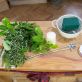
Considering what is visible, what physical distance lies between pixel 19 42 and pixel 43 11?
118cm

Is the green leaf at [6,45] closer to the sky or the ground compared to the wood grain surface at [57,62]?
closer to the sky

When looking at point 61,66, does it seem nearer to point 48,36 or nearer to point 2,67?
point 48,36

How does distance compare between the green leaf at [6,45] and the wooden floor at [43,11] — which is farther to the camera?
the wooden floor at [43,11]

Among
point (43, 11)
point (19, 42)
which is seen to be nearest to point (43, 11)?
point (43, 11)

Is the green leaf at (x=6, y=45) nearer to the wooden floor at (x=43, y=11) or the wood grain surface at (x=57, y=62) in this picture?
the wood grain surface at (x=57, y=62)

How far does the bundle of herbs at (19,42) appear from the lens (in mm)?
1062

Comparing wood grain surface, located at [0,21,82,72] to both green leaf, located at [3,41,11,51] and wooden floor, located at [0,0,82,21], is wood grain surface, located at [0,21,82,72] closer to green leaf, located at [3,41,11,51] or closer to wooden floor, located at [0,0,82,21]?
green leaf, located at [3,41,11,51]

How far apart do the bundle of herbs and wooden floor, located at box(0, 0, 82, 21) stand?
100 centimetres

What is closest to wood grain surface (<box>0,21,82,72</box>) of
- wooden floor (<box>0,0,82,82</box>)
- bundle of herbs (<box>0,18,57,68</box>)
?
bundle of herbs (<box>0,18,57,68</box>)

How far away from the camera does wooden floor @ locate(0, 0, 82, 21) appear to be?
214 cm

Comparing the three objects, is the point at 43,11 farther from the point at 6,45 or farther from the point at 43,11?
the point at 6,45

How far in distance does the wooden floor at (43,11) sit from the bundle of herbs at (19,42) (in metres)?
1.00

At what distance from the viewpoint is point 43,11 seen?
2.21 m

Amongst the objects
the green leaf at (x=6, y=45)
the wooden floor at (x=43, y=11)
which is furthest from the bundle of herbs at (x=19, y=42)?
the wooden floor at (x=43, y=11)
